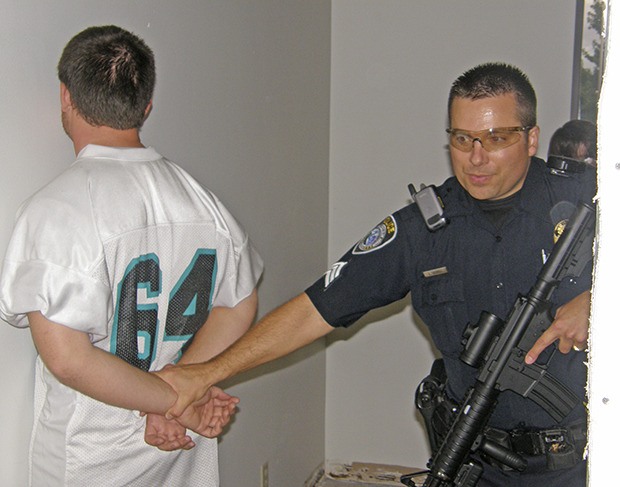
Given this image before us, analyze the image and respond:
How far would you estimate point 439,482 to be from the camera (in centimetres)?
184

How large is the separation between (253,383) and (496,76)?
1.53 meters

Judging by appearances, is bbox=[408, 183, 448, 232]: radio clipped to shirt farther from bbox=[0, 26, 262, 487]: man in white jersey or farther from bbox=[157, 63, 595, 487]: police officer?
bbox=[0, 26, 262, 487]: man in white jersey

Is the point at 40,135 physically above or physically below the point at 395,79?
below

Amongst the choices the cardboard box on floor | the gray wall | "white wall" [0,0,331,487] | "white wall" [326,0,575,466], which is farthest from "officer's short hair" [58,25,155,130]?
the cardboard box on floor

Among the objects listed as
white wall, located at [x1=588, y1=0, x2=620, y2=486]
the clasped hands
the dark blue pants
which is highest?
white wall, located at [x1=588, y1=0, x2=620, y2=486]

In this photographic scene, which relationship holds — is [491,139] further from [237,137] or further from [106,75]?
Answer: [237,137]

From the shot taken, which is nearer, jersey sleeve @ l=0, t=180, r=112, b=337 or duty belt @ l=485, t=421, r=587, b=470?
jersey sleeve @ l=0, t=180, r=112, b=337

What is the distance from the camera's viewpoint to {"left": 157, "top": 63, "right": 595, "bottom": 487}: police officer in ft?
6.30

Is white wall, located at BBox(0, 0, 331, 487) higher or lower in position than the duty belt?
higher

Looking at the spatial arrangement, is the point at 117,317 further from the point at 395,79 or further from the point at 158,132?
the point at 395,79

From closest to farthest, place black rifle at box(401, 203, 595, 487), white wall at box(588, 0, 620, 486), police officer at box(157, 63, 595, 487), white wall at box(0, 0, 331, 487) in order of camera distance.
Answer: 1. white wall at box(588, 0, 620, 486)
2. white wall at box(0, 0, 331, 487)
3. black rifle at box(401, 203, 595, 487)
4. police officer at box(157, 63, 595, 487)

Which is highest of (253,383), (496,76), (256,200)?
(496,76)

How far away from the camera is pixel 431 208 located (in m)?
2.00

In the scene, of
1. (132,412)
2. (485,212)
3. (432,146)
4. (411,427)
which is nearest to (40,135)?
(132,412)
